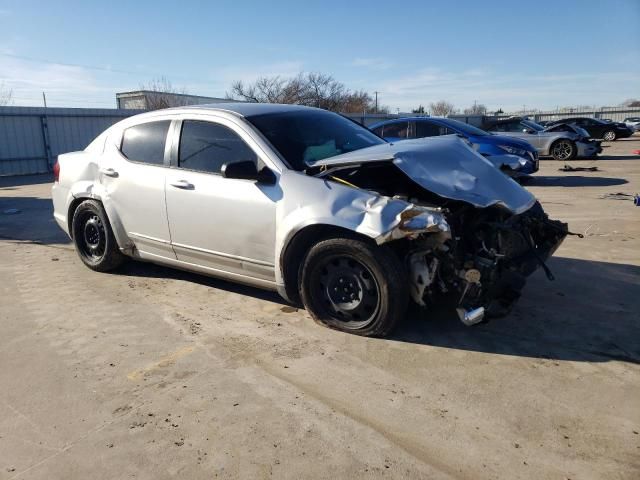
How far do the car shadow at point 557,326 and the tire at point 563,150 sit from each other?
13368mm

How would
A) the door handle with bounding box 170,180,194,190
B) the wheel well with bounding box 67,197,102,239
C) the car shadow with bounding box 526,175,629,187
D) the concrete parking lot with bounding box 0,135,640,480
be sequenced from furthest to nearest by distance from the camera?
the car shadow with bounding box 526,175,629,187 < the wheel well with bounding box 67,197,102,239 < the door handle with bounding box 170,180,194,190 < the concrete parking lot with bounding box 0,135,640,480

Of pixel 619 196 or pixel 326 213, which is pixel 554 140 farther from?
pixel 326 213

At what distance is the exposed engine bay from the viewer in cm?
347

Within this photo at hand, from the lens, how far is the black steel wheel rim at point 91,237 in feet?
17.8

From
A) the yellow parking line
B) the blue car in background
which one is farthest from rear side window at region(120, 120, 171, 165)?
the blue car in background

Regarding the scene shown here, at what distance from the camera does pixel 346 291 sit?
151 inches

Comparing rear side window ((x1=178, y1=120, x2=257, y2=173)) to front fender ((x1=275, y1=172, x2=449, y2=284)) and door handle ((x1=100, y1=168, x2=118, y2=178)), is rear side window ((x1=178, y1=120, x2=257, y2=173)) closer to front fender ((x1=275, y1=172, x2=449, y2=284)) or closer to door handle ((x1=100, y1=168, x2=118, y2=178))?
front fender ((x1=275, y1=172, x2=449, y2=284))

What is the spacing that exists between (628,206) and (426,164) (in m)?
6.36

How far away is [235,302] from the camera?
464cm

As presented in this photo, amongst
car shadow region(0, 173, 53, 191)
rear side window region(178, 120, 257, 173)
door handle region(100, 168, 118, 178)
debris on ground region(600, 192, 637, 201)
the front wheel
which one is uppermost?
rear side window region(178, 120, 257, 173)

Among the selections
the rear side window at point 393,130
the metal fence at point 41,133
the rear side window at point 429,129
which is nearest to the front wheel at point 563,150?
the rear side window at point 429,129

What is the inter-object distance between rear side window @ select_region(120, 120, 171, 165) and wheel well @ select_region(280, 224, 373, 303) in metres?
1.69

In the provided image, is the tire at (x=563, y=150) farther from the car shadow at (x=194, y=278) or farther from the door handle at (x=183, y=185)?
the door handle at (x=183, y=185)

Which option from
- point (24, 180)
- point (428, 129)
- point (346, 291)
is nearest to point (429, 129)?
point (428, 129)
